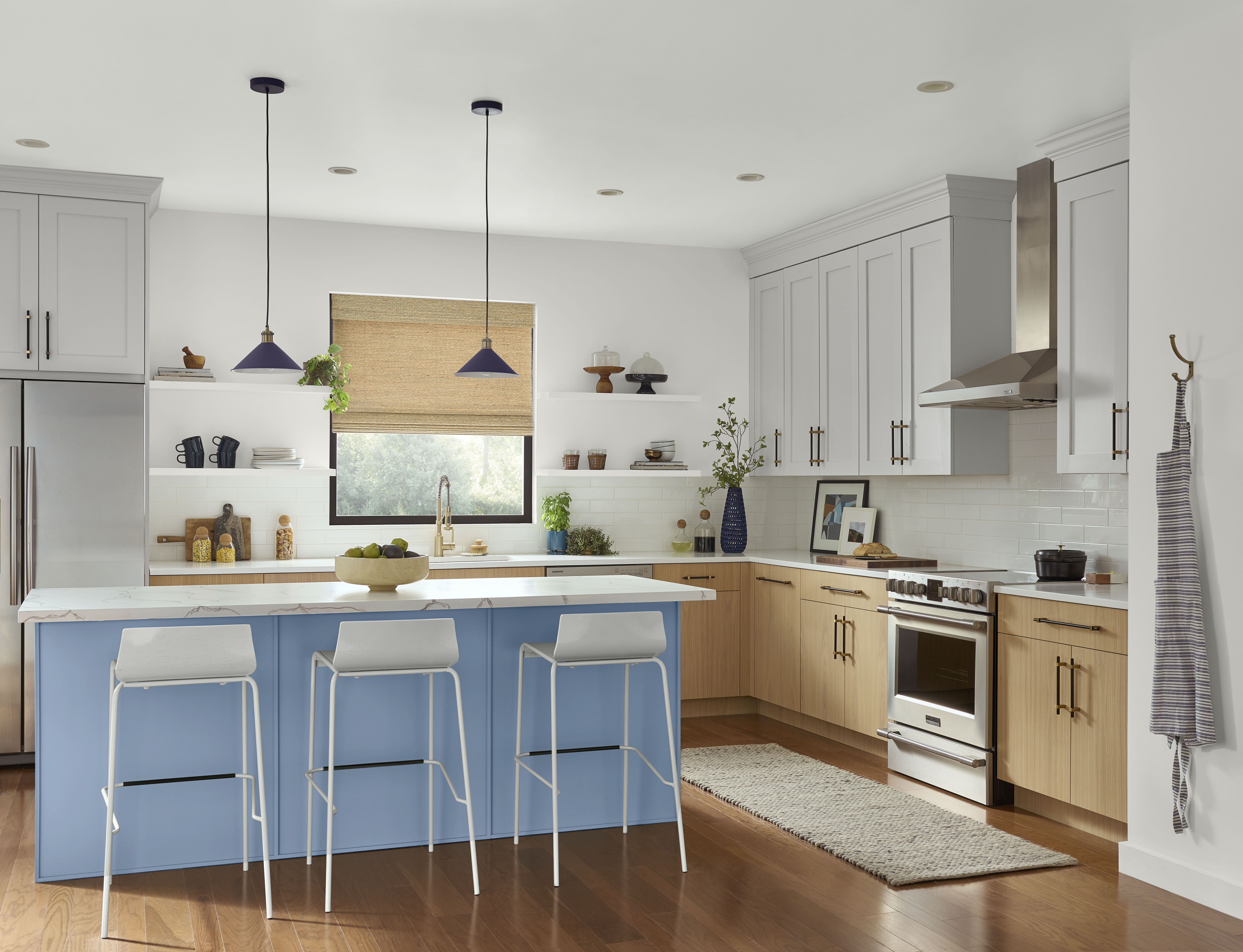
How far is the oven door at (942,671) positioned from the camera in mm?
4660

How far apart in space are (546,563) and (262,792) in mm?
2666

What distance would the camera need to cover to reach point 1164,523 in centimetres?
360

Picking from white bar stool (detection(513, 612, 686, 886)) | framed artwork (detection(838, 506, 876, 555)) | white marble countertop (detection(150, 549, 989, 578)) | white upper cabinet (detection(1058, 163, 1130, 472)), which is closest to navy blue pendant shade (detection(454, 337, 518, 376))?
white bar stool (detection(513, 612, 686, 886))

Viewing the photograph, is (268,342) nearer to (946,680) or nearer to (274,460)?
(274,460)

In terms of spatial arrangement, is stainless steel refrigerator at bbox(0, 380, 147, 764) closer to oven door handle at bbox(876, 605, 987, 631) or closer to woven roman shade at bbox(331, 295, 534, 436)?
woven roman shade at bbox(331, 295, 534, 436)

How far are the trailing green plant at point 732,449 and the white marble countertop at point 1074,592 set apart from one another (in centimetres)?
240

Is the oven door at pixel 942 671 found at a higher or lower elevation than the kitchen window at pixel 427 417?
lower

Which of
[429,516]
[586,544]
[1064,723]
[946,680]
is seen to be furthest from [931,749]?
[429,516]

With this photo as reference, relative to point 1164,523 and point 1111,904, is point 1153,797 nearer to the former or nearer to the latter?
point 1111,904

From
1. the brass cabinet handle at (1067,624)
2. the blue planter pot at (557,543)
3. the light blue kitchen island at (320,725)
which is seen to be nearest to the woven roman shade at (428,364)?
the blue planter pot at (557,543)

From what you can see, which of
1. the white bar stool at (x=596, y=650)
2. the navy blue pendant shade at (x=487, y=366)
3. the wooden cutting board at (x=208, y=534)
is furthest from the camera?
the wooden cutting board at (x=208, y=534)

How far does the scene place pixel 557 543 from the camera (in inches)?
260

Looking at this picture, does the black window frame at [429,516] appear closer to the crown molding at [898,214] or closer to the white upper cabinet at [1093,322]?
the crown molding at [898,214]

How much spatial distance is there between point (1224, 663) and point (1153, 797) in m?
0.57
